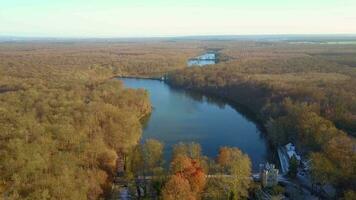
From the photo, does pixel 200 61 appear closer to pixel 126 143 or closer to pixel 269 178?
pixel 126 143

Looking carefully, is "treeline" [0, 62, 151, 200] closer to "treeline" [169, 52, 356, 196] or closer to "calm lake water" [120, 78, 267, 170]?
"calm lake water" [120, 78, 267, 170]

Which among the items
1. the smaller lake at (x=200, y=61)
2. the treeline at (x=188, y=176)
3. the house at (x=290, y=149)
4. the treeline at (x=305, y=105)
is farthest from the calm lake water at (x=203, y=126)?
the smaller lake at (x=200, y=61)

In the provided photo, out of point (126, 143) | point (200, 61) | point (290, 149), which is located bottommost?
point (200, 61)

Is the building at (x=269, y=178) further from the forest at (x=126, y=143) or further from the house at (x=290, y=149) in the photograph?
the house at (x=290, y=149)

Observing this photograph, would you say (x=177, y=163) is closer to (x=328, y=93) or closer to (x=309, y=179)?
(x=309, y=179)

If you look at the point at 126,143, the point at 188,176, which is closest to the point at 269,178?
the point at 188,176

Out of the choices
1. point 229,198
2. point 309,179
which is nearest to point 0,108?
point 229,198
